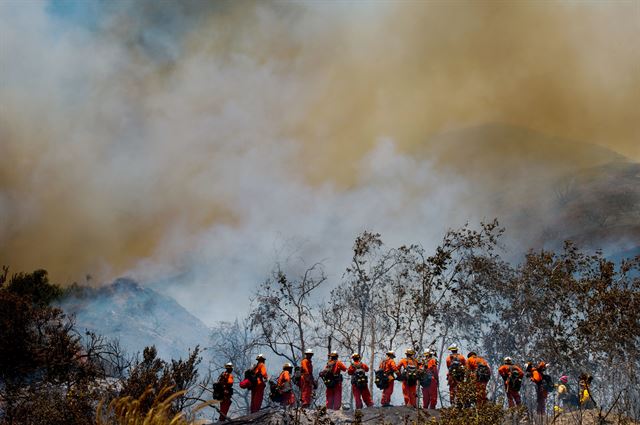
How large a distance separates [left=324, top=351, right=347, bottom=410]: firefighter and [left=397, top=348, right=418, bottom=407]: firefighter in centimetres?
180

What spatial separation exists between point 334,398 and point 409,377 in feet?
7.64

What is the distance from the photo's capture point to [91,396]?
13570mm

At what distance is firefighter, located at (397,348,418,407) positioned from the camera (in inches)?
675

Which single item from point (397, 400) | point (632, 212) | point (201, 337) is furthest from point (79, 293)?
point (632, 212)

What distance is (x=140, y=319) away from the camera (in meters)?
151

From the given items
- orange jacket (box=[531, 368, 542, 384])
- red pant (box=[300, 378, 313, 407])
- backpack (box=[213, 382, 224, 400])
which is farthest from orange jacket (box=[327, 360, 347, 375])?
orange jacket (box=[531, 368, 542, 384])

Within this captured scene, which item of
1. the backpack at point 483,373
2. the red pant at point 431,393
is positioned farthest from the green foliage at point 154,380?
the backpack at point 483,373

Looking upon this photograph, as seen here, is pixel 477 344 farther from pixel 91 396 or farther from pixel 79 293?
pixel 79 293

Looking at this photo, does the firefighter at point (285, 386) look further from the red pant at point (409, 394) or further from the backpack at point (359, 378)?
the red pant at point (409, 394)

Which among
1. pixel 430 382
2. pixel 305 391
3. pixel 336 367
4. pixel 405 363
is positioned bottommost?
pixel 305 391

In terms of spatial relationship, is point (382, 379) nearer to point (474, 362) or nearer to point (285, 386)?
point (474, 362)

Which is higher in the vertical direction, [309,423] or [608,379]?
[608,379]

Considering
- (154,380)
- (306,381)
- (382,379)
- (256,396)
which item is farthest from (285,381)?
(154,380)

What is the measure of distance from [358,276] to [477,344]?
8.45 meters
